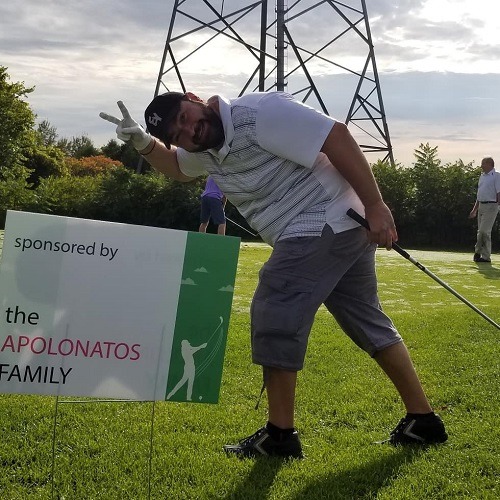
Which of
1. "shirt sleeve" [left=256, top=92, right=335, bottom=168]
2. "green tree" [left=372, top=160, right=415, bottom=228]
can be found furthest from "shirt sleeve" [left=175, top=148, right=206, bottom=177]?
"green tree" [left=372, top=160, right=415, bottom=228]

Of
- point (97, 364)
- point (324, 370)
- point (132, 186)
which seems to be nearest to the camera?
point (97, 364)

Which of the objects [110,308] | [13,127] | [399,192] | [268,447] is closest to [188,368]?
[110,308]

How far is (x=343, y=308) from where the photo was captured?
131 inches

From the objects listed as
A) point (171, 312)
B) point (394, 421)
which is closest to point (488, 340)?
point (394, 421)

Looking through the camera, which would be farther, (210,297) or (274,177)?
(274,177)

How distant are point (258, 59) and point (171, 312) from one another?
2070 cm

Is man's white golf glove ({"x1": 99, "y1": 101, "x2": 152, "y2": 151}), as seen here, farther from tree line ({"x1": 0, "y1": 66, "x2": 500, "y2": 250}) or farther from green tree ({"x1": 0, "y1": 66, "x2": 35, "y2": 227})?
green tree ({"x1": 0, "y1": 66, "x2": 35, "y2": 227})

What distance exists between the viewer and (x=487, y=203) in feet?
42.9

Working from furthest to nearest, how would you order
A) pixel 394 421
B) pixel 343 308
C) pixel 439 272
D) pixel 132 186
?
pixel 132 186
pixel 439 272
pixel 394 421
pixel 343 308

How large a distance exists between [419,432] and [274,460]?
0.74 meters

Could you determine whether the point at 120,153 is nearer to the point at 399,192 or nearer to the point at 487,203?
the point at 399,192

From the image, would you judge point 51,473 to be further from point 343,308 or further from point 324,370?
point 324,370

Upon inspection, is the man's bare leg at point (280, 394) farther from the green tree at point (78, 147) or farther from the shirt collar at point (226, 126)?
the green tree at point (78, 147)

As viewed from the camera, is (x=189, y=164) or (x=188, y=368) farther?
(x=189, y=164)
